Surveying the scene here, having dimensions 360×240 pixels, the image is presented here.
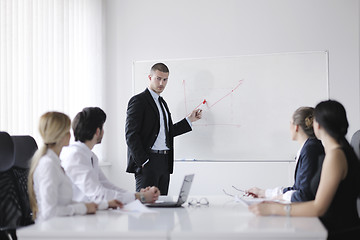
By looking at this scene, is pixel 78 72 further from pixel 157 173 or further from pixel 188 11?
pixel 157 173

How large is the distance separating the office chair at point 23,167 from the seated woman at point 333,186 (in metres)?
1.33

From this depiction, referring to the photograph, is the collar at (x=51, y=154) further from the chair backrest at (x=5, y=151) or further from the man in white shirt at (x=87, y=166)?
the chair backrest at (x=5, y=151)

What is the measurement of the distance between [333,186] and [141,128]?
2.13 meters

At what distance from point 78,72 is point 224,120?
1.59 meters

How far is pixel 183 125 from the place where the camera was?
4.47 meters

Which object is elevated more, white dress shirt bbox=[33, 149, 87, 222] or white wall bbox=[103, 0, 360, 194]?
white wall bbox=[103, 0, 360, 194]

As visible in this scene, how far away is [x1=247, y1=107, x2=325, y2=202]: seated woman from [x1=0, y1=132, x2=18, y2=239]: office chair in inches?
53.4

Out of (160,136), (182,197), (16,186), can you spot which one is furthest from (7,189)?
(160,136)

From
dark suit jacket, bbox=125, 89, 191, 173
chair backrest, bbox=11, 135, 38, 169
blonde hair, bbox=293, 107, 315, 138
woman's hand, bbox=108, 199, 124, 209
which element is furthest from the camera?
dark suit jacket, bbox=125, 89, 191, 173

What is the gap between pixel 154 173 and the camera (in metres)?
3.84

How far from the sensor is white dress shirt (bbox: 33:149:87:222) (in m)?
2.16

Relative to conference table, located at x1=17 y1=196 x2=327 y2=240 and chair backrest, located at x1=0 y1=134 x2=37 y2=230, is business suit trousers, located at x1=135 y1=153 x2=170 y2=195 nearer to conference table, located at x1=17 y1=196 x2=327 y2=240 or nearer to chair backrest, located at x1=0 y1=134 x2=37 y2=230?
chair backrest, located at x1=0 y1=134 x2=37 y2=230

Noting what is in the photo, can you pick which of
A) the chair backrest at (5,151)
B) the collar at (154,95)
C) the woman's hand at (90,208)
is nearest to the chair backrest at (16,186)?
the chair backrest at (5,151)

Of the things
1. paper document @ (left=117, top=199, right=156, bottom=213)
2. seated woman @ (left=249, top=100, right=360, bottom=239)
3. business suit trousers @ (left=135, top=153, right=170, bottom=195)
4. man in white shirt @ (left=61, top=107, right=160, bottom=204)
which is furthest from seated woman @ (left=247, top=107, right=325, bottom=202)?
business suit trousers @ (left=135, top=153, right=170, bottom=195)
